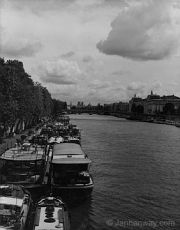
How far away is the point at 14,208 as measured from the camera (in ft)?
64.7

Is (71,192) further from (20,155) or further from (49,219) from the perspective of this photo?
(49,219)

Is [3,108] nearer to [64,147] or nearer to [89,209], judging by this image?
[64,147]

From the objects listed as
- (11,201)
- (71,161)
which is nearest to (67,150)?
(71,161)

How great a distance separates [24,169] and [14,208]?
849 cm

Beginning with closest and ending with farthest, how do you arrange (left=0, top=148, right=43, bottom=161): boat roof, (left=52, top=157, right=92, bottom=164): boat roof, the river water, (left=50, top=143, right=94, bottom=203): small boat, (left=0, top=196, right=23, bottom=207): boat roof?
(left=0, top=196, right=23, bottom=207): boat roof < the river water < (left=50, top=143, right=94, bottom=203): small boat < (left=52, top=157, right=92, bottom=164): boat roof < (left=0, top=148, right=43, bottom=161): boat roof

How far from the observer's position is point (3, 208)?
64.1ft

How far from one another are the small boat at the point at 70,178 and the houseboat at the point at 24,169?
1.08 meters

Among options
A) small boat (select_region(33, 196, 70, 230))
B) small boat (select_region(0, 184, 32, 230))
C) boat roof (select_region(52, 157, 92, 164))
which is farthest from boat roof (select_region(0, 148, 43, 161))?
small boat (select_region(33, 196, 70, 230))

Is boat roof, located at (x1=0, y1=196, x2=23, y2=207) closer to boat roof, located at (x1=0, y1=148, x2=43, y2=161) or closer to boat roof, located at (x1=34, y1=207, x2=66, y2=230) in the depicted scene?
boat roof, located at (x1=34, y1=207, x2=66, y2=230)

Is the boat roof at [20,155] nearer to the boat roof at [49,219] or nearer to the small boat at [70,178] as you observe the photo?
the small boat at [70,178]

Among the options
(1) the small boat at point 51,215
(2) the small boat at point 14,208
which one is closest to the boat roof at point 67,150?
(2) the small boat at point 14,208

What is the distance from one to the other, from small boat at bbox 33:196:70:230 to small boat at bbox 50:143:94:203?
14.8 ft

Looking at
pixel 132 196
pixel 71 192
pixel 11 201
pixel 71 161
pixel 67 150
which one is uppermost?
pixel 67 150

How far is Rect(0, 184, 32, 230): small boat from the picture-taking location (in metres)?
18.0
